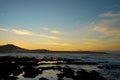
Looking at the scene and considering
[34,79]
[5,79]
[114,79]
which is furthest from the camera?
[114,79]

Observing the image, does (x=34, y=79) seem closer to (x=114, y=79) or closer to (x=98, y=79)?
(x=98, y=79)

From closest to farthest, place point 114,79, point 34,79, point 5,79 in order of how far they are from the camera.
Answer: point 5,79
point 34,79
point 114,79

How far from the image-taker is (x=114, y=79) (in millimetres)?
29781

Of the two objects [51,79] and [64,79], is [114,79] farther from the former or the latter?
[51,79]

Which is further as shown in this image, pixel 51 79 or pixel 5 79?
pixel 51 79

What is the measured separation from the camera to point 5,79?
1014 inches

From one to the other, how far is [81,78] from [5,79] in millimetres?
10932

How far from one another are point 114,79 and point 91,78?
3975 millimetres

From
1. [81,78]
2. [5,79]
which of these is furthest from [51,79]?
[5,79]

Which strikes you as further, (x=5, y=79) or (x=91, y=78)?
(x=91, y=78)

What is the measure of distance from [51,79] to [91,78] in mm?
5941

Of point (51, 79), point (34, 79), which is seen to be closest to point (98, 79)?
point (51, 79)

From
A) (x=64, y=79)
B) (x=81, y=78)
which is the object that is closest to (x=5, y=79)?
(x=64, y=79)

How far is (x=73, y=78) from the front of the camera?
95.0ft
